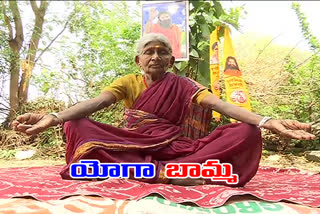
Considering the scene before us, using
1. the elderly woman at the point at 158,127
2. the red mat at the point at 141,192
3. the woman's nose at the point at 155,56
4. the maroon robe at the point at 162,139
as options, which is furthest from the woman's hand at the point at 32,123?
the woman's nose at the point at 155,56

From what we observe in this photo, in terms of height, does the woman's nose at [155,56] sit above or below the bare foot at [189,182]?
above

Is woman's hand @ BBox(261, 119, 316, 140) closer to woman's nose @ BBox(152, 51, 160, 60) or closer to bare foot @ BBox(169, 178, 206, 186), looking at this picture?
bare foot @ BBox(169, 178, 206, 186)

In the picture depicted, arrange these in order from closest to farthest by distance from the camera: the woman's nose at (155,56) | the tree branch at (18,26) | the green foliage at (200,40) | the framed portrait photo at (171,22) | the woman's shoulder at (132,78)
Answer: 1. the woman's nose at (155,56)
2. the woman's shoulder at (132,78)
3. the framed portrait photo at (171,22)
4. the green foliage at (200,40)
5. the tree branch at (18,26)

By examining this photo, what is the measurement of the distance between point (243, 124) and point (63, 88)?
5.07m

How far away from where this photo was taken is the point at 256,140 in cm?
216

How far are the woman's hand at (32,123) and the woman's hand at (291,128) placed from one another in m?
1.24

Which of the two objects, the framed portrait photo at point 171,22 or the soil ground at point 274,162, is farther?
the soil ground at point 274,162

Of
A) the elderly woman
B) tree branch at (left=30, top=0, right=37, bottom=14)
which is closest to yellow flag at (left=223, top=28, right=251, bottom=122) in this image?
the elderly woman

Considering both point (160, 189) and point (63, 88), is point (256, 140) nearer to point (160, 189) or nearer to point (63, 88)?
point (160, 189)

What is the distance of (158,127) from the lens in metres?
2.44

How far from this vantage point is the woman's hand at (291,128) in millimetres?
1852

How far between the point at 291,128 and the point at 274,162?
10.9ft

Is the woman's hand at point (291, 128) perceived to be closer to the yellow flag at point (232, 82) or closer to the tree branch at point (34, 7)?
the yellow flag at point (232, 82)

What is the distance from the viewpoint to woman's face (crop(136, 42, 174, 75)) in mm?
2533
